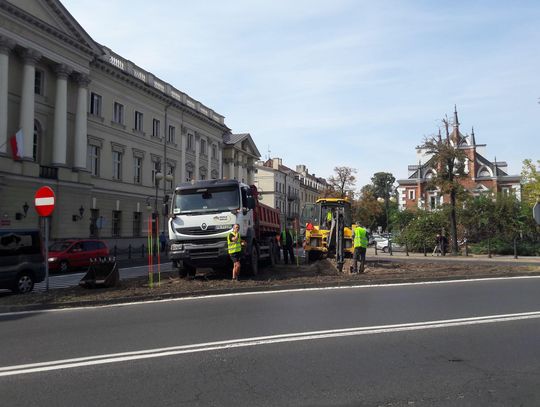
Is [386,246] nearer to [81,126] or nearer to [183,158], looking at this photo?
[183,158]

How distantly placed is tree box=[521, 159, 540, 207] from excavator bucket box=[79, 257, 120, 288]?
Result: 4432cm

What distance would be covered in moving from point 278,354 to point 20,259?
10375 millimetres

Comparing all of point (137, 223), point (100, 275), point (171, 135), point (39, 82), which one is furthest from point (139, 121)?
point (100, 275)

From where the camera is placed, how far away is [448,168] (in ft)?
119

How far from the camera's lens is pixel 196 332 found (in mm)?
8086

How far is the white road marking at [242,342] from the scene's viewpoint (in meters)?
6.24

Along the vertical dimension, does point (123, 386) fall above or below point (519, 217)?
below

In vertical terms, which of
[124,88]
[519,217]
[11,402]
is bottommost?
[11,402]

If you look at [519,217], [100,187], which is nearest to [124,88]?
[100,187]

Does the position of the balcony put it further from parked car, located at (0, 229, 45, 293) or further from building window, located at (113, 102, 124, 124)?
parked car, located at (0, 229, 45, 293)

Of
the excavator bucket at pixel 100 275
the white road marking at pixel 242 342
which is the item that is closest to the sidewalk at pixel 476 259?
the excavator bucket at pixel 100 275

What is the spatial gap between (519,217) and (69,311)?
121 ft

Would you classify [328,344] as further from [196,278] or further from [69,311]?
[196,278]

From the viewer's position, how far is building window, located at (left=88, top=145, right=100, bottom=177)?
Result: 38719mm
